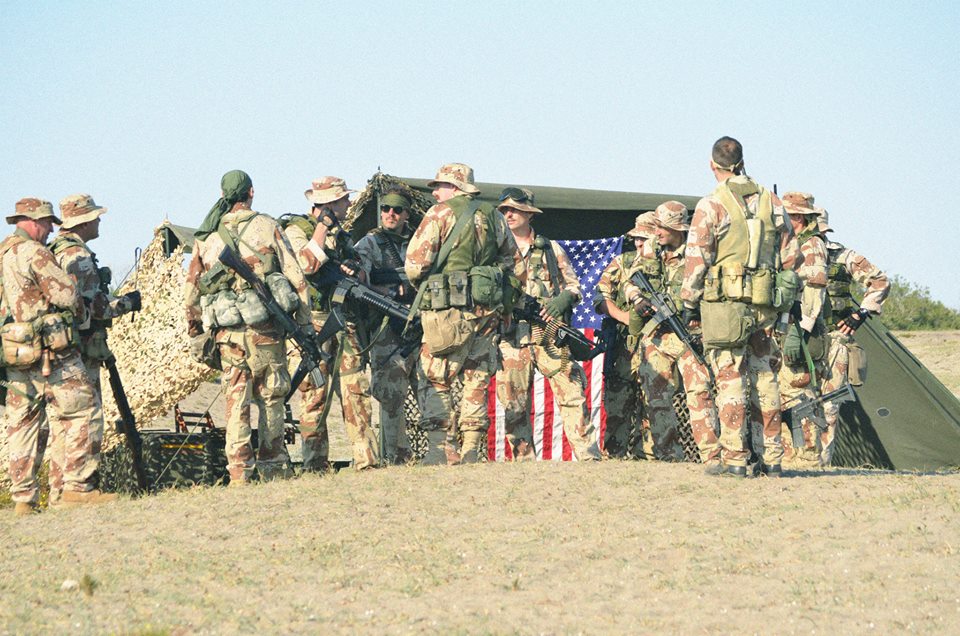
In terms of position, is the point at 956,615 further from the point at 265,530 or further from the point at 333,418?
the point at 333,418

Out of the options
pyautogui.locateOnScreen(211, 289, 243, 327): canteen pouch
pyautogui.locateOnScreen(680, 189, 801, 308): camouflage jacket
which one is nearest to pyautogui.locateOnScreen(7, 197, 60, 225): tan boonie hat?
pyautogui.locateOnScreen(211, 289, 243, 327): canteen pouch

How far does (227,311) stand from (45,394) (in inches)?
52.7

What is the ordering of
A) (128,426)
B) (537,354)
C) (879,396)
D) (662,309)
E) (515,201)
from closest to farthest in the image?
(128,426)
(662,309)
(537,354)
(515,201)
(879,396)

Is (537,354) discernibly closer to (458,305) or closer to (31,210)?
(458,305)

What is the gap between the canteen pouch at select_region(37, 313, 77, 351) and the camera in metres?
7.79

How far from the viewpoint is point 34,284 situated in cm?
789

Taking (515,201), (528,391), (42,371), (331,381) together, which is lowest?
(528,391)

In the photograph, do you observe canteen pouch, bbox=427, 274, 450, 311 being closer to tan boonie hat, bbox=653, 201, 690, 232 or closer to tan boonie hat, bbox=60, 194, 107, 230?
tan boonie hat, bbox=653, 201, 690, 232

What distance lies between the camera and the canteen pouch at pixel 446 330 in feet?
27.6

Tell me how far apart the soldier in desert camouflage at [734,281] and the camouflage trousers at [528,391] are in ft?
5.63

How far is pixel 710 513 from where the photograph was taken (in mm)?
6621

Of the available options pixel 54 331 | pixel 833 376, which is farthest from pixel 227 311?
pixel 833 376

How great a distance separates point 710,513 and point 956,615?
182 cm

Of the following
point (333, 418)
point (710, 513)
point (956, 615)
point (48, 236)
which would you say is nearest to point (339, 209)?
point (48, 236)
